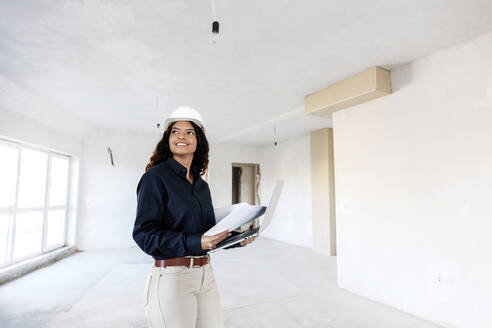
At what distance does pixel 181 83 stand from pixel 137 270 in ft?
10.2

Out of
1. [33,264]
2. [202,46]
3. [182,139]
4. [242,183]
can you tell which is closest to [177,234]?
[182,139]

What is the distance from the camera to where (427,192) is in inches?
109

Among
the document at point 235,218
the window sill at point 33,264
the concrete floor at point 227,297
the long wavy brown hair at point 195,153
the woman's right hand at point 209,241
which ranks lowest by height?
the concrete floor at point 227,297

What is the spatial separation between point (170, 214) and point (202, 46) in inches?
83.7

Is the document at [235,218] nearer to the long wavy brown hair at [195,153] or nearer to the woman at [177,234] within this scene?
the woman at [177,234]

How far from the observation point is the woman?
96 centimetres

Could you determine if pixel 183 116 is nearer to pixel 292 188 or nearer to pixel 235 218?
pixel 235 218

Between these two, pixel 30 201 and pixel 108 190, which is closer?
pixel 30 201

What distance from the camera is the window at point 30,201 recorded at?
13.1 ft

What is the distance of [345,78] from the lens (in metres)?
3.38

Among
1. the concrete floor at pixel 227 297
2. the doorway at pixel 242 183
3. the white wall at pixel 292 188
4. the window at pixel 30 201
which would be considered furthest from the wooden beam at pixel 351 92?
the doorway at pixel 242 183

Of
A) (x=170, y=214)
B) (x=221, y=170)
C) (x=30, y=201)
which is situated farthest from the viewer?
(x=221, y=170)

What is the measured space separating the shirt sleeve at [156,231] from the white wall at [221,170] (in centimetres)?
660

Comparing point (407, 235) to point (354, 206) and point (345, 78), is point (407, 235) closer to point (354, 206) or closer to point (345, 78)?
point (354, 206)
